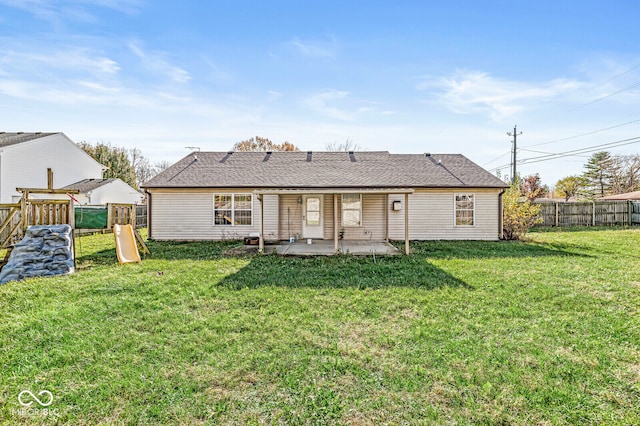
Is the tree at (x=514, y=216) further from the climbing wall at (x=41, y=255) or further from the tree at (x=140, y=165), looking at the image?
the tree at (x=140, y=165)

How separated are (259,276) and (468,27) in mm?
10049

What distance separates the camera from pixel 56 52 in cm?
952

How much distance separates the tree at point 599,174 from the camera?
3775cm

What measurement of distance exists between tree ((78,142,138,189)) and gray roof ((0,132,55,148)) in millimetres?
8276

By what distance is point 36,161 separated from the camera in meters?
19.2

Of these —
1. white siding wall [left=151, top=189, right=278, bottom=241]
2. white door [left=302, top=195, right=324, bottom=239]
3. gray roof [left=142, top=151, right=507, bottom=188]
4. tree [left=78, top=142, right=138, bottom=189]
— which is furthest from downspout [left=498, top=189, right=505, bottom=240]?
tree [left=78, top=142, right=138, bottom=189]

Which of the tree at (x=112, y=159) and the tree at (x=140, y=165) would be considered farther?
the tree at (x=140, y=165)

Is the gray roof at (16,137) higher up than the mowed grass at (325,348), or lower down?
higher up

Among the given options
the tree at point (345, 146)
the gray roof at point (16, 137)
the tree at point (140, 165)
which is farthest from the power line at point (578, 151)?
the tree at point (140, 165)

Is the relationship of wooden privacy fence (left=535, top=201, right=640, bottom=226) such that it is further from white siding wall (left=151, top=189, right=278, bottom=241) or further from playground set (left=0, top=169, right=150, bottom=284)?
playground set (left=0, top=169, right=150, bottom=284)

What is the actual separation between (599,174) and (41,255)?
52454 millimetres

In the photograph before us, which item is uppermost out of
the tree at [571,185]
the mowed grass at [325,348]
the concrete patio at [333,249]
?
the tree at [571,185]

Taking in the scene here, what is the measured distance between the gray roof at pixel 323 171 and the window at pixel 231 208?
549 millimetres

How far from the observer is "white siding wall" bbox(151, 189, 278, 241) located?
41.0 ft
